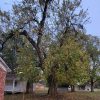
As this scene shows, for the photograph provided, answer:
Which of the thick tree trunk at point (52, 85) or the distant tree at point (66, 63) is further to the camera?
the thick tree trunk at point (52, 85)

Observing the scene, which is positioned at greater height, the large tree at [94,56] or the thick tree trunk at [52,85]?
the large tree at [94,56]

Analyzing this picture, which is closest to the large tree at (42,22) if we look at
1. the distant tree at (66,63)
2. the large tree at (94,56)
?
the distant tree at (66,63)

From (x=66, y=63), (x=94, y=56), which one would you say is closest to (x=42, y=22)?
(x=66, y=63)

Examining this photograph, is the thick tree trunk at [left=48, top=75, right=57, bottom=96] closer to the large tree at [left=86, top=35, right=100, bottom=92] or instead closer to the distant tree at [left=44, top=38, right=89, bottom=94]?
the distant tree at [left=44, top=38, right=89, bottom=94]

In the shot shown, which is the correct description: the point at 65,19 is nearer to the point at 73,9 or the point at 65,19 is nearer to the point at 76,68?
the point at 73,9

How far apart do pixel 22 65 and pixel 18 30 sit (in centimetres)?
715

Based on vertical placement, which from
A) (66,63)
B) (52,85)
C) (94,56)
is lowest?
(52,85)

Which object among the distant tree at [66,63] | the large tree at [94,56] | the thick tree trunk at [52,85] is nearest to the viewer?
the distant tree at [66,63]

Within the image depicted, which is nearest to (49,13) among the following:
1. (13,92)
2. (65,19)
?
(65,19)

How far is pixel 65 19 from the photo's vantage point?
5534 cm

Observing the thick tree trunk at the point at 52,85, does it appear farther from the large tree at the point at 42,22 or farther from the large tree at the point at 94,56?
the large tree at the point at 94,56

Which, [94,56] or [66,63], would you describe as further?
[94,56]

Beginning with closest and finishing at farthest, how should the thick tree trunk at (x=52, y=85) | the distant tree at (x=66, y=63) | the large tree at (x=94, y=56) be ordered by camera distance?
the distant tree at (x=66, y=63) < the thick tree trunk at (x=52, y=85) < the large tree at (x=94, y=56)

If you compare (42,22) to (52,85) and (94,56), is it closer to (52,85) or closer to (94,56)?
(52,85)
